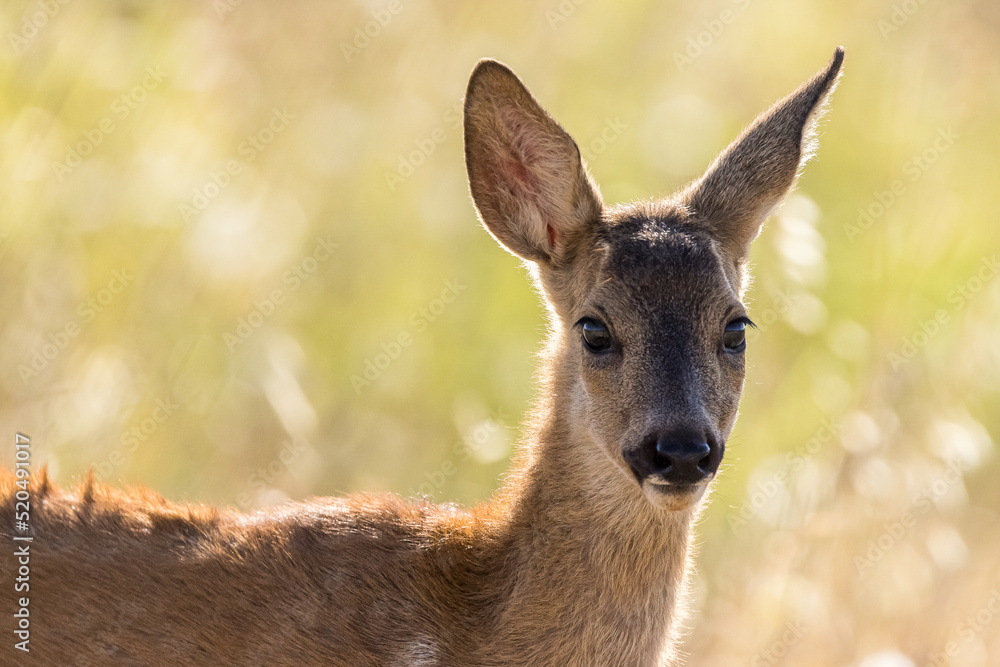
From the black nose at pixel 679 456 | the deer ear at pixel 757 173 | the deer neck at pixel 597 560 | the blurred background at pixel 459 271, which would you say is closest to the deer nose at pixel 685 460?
the black nose at pixel 679 456

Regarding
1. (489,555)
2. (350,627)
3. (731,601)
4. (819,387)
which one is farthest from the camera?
(819,387)

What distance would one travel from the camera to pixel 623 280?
5246 millimetres

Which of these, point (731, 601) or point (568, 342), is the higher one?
point (568, 342)

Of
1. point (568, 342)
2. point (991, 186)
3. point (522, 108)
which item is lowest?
point (991, 186)

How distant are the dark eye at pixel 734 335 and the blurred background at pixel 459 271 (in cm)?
154

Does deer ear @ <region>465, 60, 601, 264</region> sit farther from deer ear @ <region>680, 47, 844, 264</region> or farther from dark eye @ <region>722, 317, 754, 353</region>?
dark eye @ <region>722, 317, 754, 353</region>

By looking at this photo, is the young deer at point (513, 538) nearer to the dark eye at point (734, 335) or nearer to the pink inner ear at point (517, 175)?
the dark eye at point (734, 335)

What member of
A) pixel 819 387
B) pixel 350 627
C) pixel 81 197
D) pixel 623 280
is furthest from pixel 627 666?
pixel 81 197

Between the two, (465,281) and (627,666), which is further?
(465,281)

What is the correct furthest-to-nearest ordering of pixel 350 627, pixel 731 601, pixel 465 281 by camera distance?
pixel 465 281
pixel 731 601
pixel 350 627

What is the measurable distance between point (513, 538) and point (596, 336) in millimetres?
888

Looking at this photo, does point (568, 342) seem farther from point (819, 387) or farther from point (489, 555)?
point (819, 387)

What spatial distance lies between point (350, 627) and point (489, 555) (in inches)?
26.1

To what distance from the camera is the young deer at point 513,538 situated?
4.89 m
